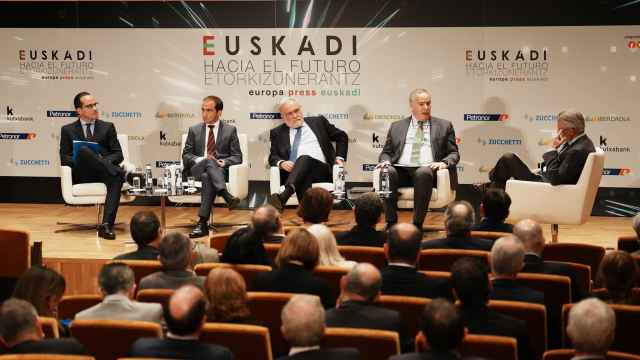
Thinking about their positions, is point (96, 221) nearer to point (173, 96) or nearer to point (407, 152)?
point (173, 96)

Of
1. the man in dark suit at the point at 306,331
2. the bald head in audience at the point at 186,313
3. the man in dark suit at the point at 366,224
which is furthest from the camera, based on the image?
the man in dark suit at the point at 366,224

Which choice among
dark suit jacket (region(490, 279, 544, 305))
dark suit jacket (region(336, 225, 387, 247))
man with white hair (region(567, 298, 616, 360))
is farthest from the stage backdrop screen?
man with white hair (region(567, 298, 616, 360))

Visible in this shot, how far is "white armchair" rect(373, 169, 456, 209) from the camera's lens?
8.40 m

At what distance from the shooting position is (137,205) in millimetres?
10734

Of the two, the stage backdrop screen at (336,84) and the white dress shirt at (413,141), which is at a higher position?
the stage backdrop screen at (336,84)

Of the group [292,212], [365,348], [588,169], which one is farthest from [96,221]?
[365,348]

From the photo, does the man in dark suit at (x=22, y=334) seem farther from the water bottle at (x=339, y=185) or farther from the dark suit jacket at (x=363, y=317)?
the water bottle at (x=339, y=185)

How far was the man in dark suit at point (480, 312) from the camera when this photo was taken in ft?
13.4

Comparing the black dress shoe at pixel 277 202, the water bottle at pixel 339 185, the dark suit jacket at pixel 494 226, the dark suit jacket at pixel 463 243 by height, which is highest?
the water bottle at pixel 339 185

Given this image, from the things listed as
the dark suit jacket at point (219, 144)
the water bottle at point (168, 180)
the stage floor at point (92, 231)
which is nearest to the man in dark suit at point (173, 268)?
the stage floor at point (92, 231)

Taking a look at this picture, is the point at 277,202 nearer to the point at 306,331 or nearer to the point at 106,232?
the point at 106,232

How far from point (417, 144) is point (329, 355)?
5.47m

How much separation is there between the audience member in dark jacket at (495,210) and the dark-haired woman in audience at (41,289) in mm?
3027

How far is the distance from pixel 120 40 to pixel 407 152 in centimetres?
369
